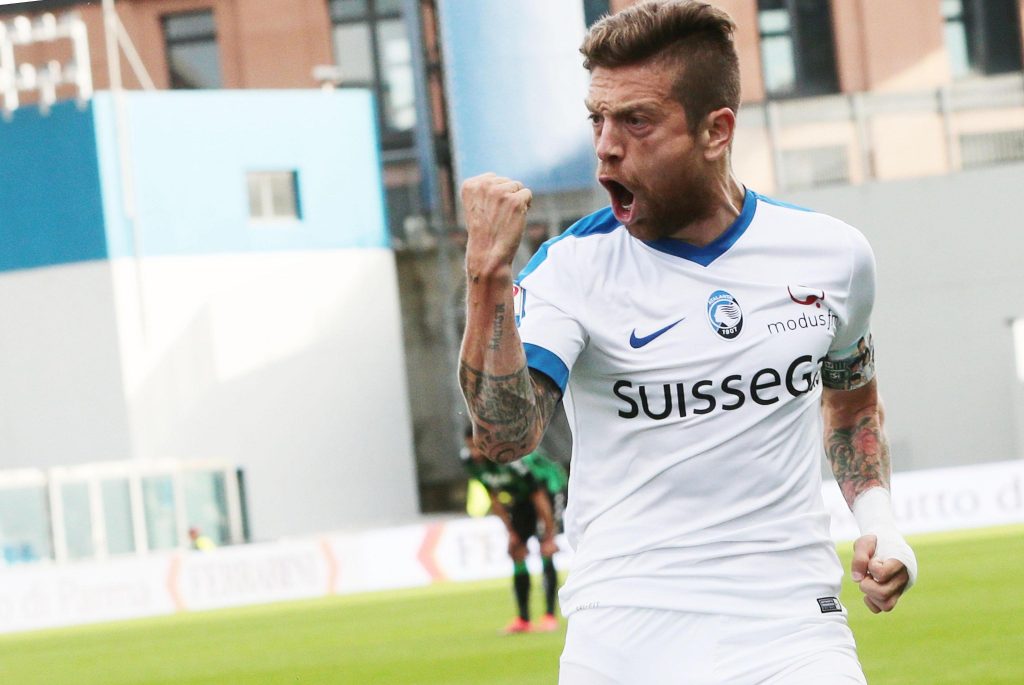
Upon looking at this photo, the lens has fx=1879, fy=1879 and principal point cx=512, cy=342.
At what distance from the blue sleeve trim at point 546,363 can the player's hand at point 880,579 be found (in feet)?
2.44

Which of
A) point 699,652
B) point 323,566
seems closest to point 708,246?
point 699,652

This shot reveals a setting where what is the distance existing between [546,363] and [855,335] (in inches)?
33.9

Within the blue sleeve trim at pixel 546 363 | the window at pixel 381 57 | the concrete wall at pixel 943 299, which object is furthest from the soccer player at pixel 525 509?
the window at pixel 381 57

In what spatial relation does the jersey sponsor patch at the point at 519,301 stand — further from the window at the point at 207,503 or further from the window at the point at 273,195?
the window at the point at 273,195

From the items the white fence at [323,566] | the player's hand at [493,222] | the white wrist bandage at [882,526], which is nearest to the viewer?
the player's hand at [493,222]

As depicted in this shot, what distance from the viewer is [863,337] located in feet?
13.5

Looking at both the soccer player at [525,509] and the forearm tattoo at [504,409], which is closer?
the forearm tattoo at [504,409]

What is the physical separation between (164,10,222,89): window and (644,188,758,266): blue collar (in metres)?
38.6

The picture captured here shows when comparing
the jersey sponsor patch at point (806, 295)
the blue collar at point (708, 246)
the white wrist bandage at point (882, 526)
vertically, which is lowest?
the white wrist bandage at point (882, 526)

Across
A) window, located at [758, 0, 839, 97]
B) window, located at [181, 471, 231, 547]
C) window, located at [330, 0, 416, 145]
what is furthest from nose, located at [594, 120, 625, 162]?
window, located at [330, 0, 416, 145]

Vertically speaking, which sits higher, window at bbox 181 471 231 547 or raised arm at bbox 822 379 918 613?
raised arm at bbox 822 379 918 613

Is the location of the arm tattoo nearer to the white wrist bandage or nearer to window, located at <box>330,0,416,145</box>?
the white wrist bandage

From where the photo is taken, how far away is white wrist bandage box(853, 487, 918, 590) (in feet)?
12.6

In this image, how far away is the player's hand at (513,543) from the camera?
15.4 m
